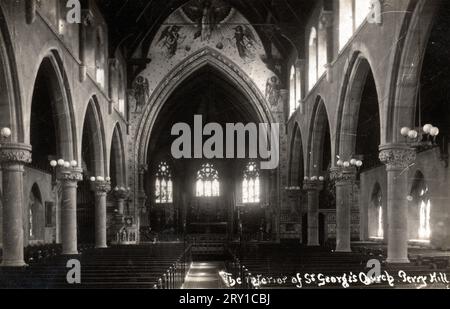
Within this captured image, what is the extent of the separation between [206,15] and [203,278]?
23.0m

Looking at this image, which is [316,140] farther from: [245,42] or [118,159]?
[118,159]

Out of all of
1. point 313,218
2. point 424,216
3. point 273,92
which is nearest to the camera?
point 424,216

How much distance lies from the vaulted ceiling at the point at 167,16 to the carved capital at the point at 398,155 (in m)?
15.3

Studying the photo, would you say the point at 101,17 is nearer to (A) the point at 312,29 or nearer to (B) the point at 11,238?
(A) the point at 312,29

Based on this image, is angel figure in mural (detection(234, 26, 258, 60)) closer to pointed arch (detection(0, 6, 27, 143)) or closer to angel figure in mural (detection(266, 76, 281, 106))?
angel figure in mural (detection(266, 76, 281, 106))

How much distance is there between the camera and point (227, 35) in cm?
4278

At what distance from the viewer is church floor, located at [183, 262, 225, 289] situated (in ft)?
71.7

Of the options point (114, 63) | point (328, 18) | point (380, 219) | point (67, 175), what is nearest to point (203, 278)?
point (67, 175)

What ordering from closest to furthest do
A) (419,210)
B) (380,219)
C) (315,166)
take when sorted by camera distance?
(419,210) < (315,166) < (380,219)

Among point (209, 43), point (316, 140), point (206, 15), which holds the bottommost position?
point (316, 140)

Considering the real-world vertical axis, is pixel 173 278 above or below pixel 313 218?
below

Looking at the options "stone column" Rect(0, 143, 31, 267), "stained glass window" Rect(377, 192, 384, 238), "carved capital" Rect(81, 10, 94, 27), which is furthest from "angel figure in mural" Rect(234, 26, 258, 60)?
"stone column" Rect(0, 143, 31, 267)

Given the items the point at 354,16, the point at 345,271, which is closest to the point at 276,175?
the point at 354,16

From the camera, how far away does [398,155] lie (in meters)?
18.3
